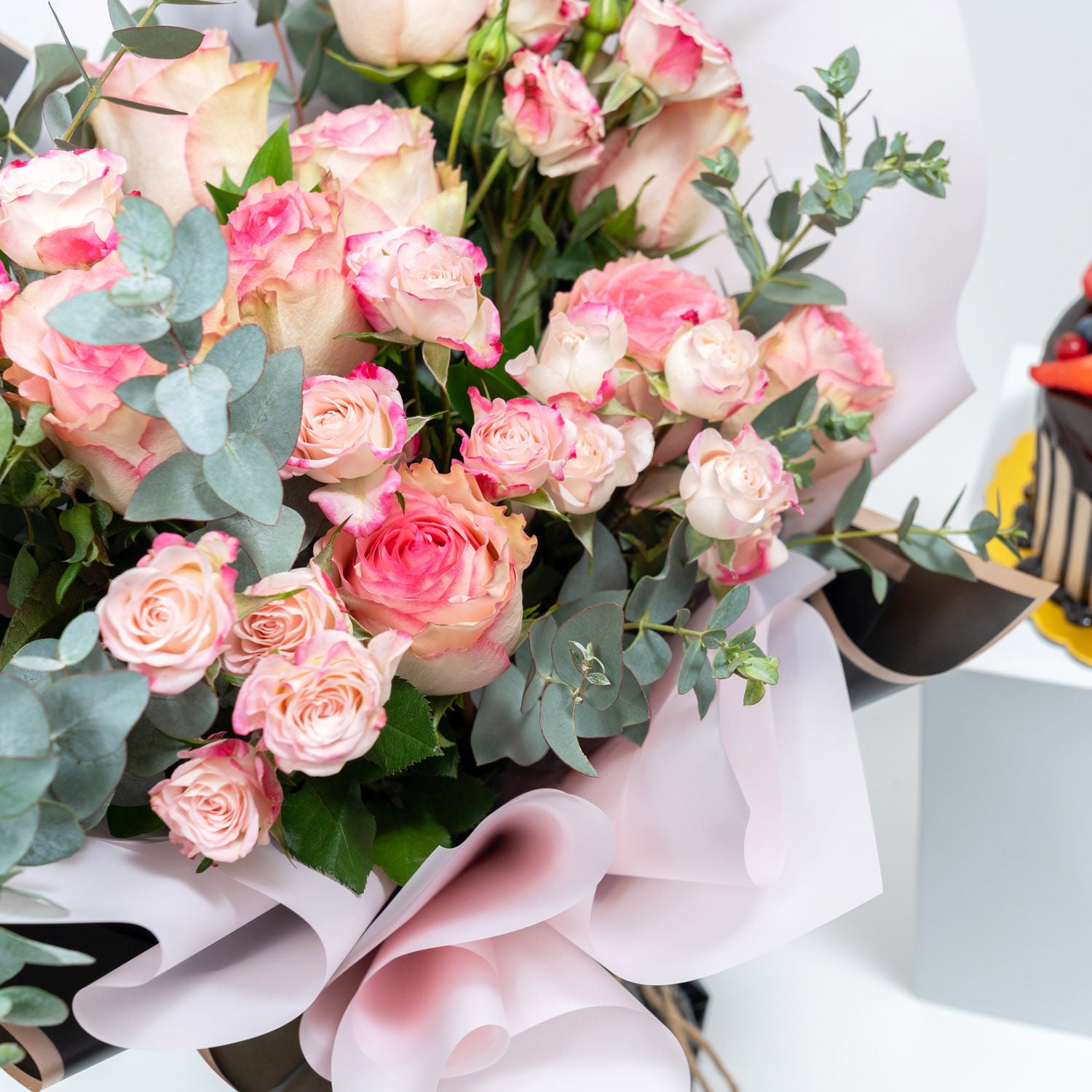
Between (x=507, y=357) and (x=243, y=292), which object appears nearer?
(x=243, y=292)

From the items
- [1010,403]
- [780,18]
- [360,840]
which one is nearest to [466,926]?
[360,840]

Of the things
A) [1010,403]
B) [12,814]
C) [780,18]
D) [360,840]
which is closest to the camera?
[12,814]

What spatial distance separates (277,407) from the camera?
25 cm

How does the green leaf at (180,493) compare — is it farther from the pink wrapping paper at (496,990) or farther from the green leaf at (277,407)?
the pink wrapping paper at (496,990)

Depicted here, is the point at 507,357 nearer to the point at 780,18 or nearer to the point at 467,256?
the point at 467,256

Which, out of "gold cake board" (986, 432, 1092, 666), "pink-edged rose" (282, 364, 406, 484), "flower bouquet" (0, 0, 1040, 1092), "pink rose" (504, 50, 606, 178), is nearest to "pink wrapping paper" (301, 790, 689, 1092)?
"flower bouquet" (0, 0, 1040, 1092)

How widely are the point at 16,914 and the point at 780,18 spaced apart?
0.46 meters

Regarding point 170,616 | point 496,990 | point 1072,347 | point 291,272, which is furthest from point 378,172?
point 1072,347

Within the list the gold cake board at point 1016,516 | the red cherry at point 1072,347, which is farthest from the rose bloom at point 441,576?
the red cherry at point 1072,347

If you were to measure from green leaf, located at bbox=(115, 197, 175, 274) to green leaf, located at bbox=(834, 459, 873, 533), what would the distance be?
28cm

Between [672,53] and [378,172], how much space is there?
124 millimetres

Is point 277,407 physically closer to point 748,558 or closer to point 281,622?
point 281,622

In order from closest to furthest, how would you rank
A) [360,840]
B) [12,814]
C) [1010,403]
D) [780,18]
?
1. [12,814]
2. [360,840]
3. [780,18]
4. [1010,403]

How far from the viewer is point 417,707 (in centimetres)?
29
